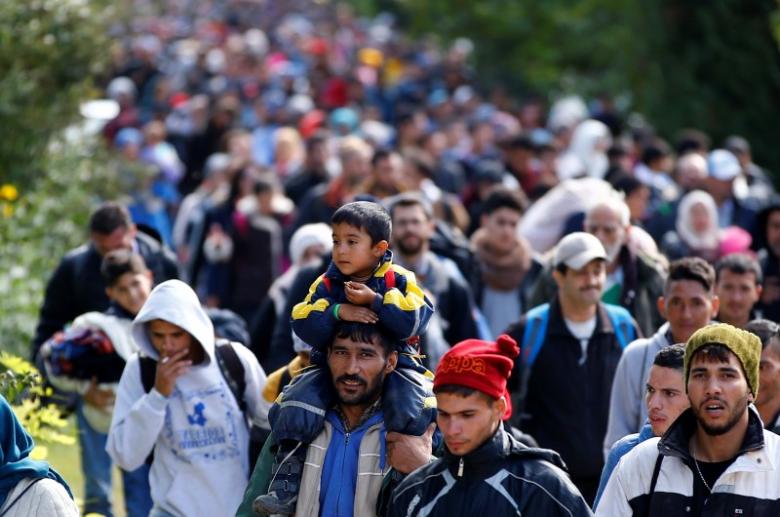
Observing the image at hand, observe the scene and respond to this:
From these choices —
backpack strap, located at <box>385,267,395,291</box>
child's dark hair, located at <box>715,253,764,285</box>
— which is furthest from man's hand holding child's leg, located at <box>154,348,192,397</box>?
child's dark hair, located at <box>715,253,764,285</box>

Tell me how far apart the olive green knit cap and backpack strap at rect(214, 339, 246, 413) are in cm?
246

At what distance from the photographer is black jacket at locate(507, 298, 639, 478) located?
8.78 metres

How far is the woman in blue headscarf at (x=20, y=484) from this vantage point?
19.2 feet

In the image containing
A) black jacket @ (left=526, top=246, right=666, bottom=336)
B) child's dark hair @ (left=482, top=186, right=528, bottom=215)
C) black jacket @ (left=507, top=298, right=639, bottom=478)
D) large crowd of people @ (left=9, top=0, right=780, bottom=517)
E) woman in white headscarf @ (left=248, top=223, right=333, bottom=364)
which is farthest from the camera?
child's dark hair @ (left=482, top=186, right=528, bottom=215)

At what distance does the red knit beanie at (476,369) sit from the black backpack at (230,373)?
2213mm

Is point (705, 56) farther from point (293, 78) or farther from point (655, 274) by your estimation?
point (655, 274)

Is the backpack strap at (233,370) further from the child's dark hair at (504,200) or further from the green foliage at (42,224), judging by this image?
the green foliage at (42,224)

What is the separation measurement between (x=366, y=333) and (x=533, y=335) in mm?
2788

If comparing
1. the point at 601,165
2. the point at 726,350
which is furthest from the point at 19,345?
the point at 601,165

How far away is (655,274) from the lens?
10117mm

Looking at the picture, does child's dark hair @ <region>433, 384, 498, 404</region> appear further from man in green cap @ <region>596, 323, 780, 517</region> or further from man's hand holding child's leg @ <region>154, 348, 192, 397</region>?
man's hand holding child's leg @ <region>154, 348, 192, 397</region>

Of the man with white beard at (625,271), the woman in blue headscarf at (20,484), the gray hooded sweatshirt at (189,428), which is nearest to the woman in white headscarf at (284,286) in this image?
the man with white beard at (625,271)

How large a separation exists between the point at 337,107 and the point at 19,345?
19.4 meters

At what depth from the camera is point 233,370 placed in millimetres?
7914
